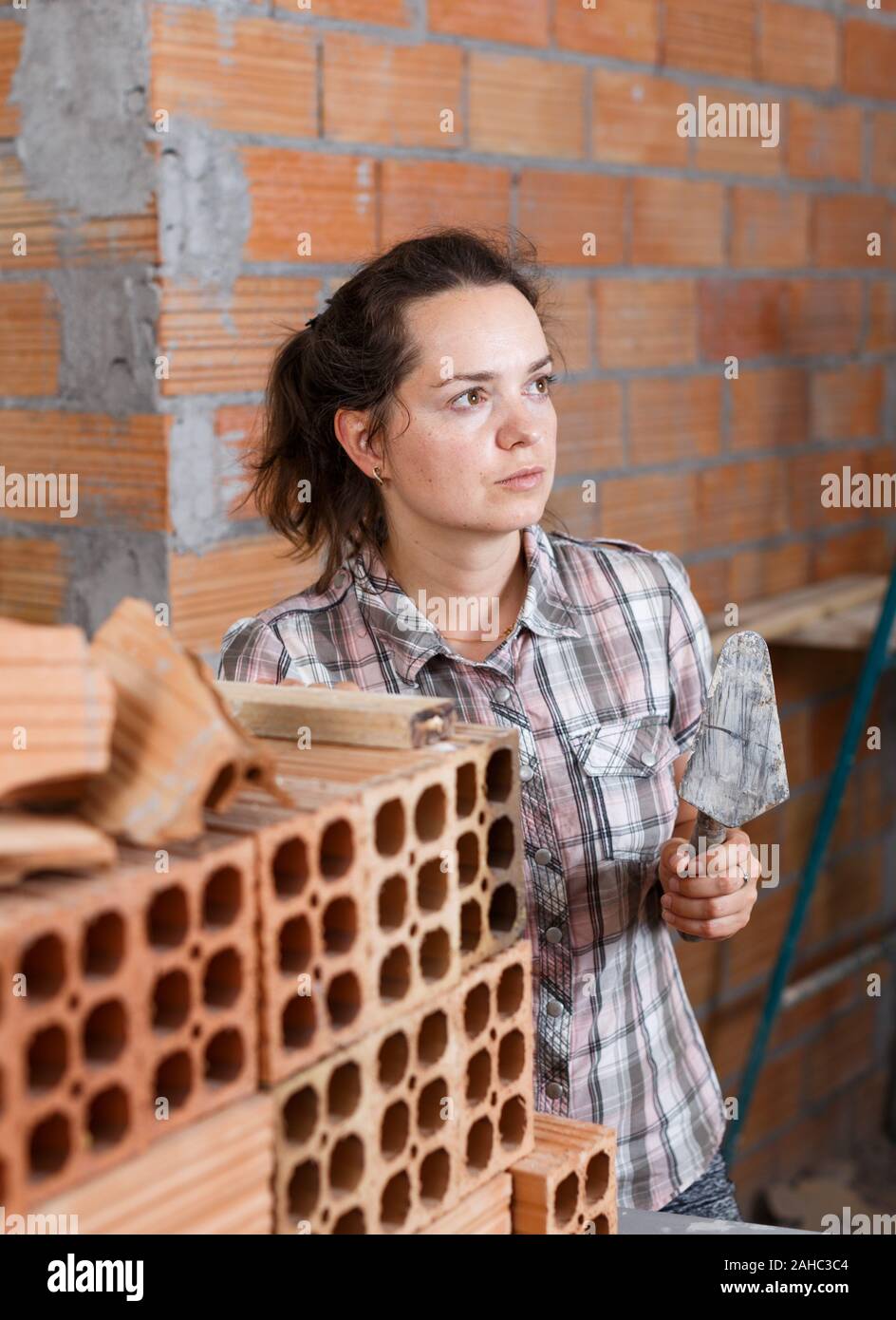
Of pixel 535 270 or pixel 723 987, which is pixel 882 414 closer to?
pixel 723 987

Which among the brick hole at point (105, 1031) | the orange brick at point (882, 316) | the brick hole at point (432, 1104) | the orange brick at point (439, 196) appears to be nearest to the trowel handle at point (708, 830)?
the brick hole at point (432, 1104)

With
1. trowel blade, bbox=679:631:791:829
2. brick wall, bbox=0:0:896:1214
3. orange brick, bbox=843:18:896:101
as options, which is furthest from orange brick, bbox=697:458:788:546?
trowel blade, bbox=679:631:791:829

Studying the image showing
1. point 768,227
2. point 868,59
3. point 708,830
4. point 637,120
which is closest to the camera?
point 708,830

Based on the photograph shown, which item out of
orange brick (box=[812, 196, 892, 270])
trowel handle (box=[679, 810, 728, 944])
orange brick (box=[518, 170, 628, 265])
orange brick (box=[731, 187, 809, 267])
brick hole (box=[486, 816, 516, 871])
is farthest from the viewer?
orange brick (box=[812, 196, 892, 270])

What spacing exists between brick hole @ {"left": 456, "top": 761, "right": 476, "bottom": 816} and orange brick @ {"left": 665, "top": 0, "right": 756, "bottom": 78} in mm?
2126

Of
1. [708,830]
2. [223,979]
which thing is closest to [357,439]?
[708,830]

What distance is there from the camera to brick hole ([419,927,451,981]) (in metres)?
0.91

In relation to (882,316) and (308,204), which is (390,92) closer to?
(308,204)

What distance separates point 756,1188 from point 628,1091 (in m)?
1.83

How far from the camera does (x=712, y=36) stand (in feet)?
9.27

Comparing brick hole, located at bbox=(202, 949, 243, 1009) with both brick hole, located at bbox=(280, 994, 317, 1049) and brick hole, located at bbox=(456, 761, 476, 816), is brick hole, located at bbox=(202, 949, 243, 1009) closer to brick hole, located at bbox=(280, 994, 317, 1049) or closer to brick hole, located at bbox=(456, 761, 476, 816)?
brick hole, located at bbox=(280, 994, 317, 1049)

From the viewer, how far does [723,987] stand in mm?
3084

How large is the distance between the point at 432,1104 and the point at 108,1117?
0.25 metres

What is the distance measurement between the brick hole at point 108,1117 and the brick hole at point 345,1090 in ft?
0.50
